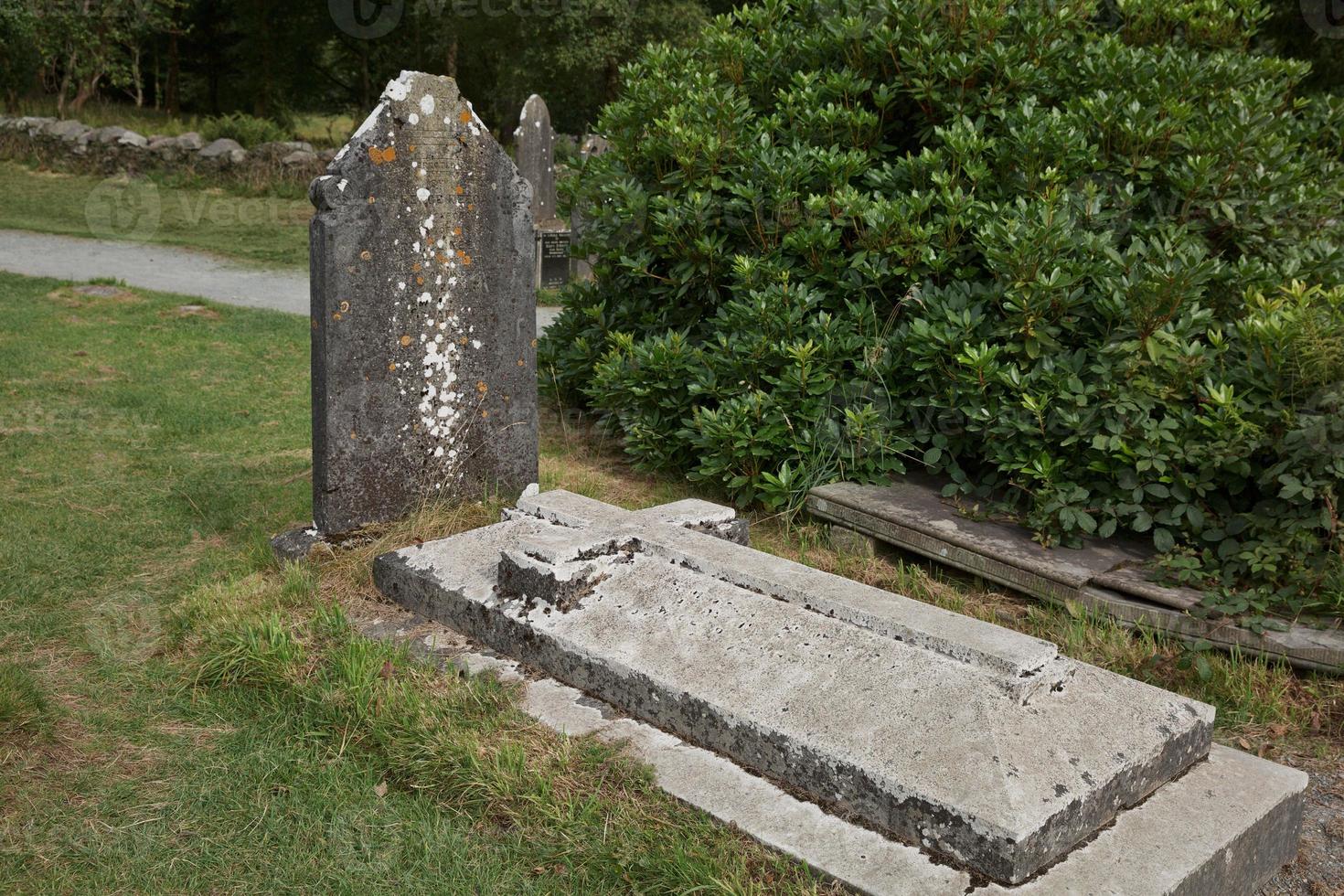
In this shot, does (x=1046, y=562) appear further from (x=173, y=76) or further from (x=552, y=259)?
(x=173, y=76)

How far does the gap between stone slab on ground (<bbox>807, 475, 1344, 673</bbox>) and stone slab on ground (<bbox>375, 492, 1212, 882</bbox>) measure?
3.38 ft

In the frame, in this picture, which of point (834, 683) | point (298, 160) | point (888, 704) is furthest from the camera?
point (298, 160)

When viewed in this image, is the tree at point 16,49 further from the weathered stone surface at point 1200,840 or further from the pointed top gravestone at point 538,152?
the weathered stone surface at point 1200,840

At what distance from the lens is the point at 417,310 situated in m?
4.77

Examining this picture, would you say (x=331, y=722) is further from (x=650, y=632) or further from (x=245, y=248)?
(x=245, y=248)

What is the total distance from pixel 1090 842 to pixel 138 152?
19.4 meters

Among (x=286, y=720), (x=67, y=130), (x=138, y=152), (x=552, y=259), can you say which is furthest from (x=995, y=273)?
(x=67, y=130)

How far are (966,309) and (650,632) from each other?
7.84 feet

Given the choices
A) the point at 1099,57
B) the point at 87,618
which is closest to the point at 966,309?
the point at 1099,57

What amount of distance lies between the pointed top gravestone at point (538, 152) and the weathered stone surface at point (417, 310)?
9.22m

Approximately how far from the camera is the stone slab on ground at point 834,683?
2848 mm

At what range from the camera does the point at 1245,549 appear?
14.5 ft

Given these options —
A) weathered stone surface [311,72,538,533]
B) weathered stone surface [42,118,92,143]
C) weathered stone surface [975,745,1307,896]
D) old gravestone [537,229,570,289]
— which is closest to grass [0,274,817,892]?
weathered stone surface [311,72,538,533]

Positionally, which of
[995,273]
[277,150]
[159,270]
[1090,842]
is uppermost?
[995,273]
